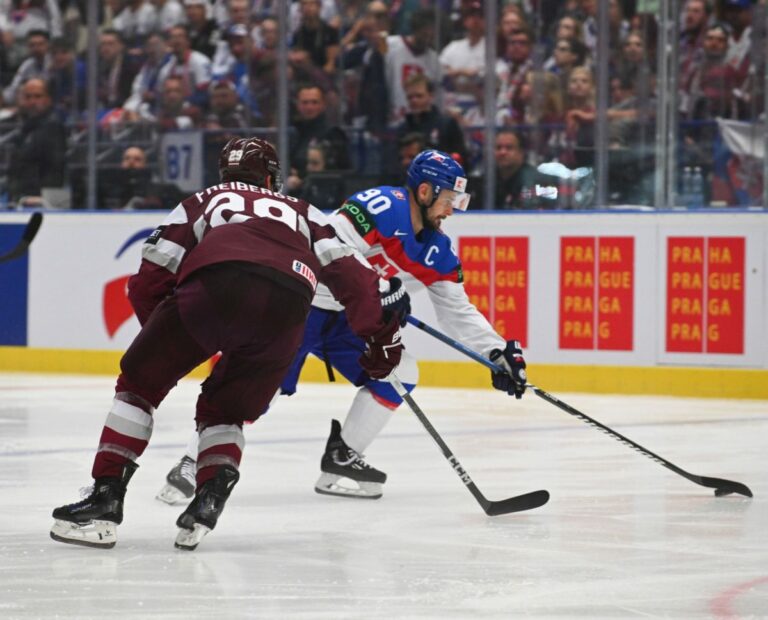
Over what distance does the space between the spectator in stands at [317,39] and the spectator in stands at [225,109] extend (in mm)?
536

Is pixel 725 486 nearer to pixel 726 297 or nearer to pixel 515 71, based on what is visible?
pixel 726 297

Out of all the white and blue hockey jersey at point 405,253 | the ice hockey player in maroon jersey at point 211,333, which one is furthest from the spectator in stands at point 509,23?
the ice hockey player in maroon jersey at point 211,333

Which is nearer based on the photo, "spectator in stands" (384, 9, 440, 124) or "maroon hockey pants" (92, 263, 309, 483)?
"maroon hockey pants" (92, 263, 309, 483)

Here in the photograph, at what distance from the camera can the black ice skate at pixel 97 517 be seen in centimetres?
364

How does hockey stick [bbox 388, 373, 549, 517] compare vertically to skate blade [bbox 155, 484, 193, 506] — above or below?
above

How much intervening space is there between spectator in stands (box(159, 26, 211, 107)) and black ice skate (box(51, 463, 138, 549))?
251 inches

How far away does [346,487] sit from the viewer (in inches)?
186

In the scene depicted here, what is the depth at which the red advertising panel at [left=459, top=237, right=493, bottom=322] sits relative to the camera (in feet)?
28.4

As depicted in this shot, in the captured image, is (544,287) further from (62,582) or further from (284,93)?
(62,582)

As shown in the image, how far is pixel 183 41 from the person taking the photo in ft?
32.5

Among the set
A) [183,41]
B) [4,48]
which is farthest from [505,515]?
[4,48]

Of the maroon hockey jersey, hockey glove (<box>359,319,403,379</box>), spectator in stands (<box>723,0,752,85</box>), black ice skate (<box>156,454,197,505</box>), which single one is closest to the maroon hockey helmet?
the maroon hockey jersey

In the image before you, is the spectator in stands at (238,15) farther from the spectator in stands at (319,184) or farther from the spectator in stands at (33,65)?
the spectator in stands at (33,65)

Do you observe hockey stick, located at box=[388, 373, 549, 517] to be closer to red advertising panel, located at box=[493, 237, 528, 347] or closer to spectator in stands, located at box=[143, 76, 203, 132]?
red advertising panel, located at box=[493, 237, 528, 347]
